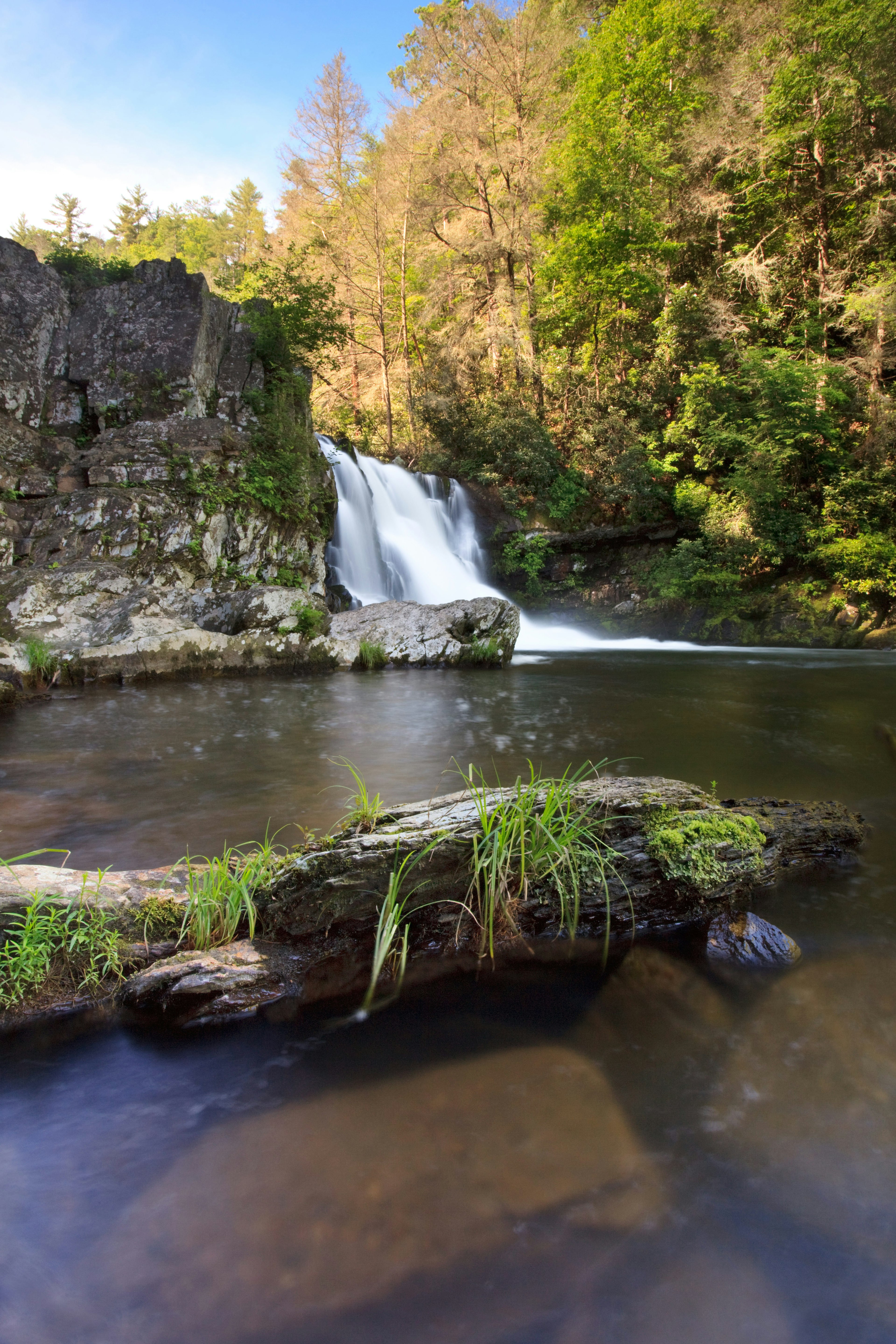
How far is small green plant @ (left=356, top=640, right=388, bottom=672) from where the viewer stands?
11391mm

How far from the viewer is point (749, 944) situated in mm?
2852

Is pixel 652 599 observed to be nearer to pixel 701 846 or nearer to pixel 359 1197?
pixel 701 846

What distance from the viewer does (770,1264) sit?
5.38ft

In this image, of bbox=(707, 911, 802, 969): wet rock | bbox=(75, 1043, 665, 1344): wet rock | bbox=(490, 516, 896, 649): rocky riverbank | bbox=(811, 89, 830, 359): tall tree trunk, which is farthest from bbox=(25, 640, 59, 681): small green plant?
bbox=(811, 89, 830, 359): tall tree trunk

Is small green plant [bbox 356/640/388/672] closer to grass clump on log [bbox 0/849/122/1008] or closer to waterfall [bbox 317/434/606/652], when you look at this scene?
waterfall [bbox 317/434/606/652]

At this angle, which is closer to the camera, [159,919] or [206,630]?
[159,919]

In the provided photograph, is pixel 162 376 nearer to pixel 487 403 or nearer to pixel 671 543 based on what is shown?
pixel 487 403

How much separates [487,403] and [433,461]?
2586mm

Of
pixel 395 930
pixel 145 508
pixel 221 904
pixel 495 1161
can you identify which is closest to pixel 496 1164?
pixel 495 1161

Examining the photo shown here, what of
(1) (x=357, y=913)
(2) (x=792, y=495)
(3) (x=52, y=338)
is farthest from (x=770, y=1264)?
(2) (x=792, y=495)

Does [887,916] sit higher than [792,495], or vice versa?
[792,495]

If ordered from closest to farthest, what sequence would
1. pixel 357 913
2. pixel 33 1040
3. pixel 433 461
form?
1. pixel 33 1040
2. pixel 357 913
3. pixel 433 461

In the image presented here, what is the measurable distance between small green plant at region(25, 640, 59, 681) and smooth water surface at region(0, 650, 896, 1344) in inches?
322

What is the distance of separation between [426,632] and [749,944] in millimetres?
9294
